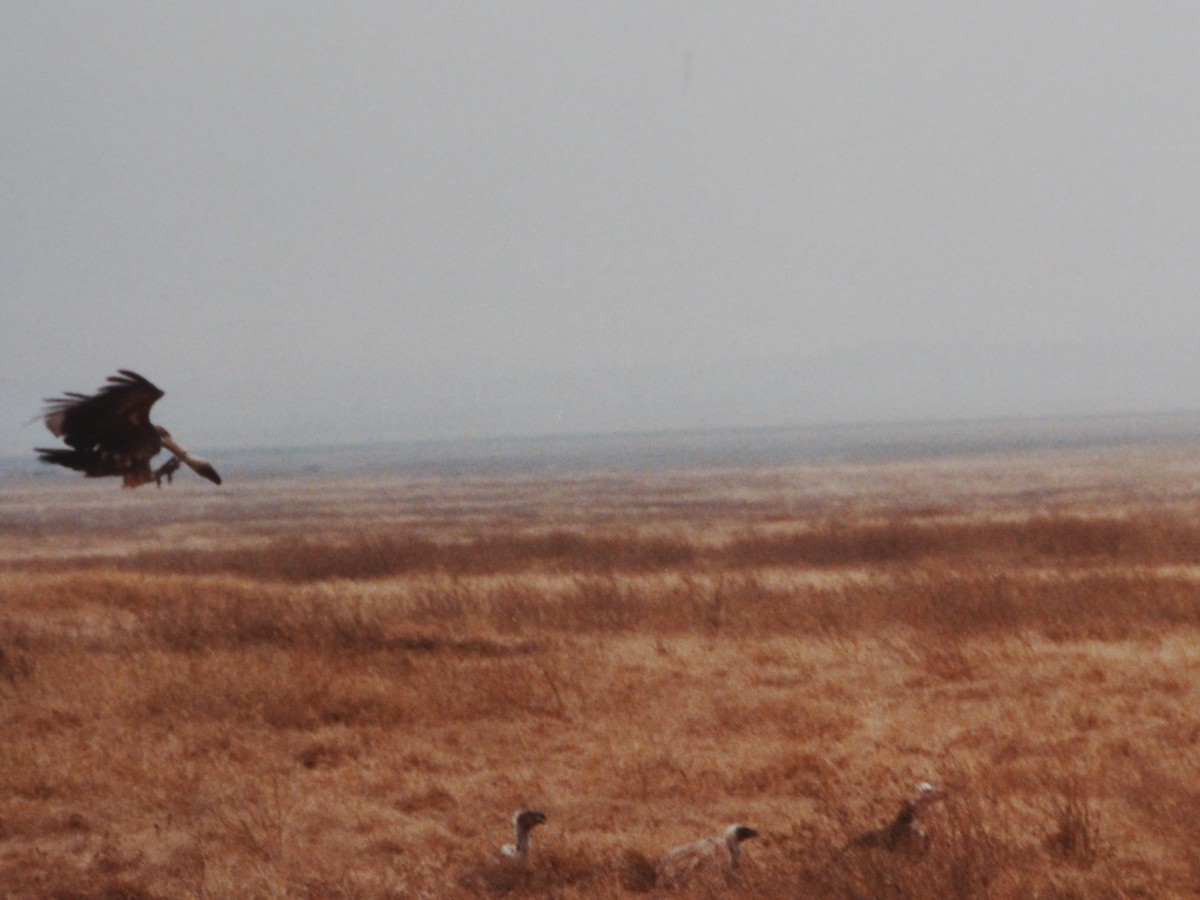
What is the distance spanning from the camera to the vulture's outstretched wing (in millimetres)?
6207

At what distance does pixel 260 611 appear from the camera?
51.7 ft

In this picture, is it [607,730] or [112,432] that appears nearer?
[112,432]

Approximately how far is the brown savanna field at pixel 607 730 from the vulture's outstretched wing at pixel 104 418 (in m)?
2.56

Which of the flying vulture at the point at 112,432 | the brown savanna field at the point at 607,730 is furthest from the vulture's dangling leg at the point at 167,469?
the brown savanna field at the point at 607,730

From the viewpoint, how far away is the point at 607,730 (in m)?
10.2

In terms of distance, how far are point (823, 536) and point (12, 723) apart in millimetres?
17816

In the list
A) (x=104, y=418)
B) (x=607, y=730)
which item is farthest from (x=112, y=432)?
(x=607, y=730)

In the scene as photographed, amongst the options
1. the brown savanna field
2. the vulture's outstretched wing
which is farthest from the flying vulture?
the brown savanna field

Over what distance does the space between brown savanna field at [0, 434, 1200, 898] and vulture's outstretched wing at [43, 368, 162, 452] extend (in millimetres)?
2562

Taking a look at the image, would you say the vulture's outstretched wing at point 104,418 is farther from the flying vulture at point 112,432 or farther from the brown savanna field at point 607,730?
the brown savanna field at point 607,730

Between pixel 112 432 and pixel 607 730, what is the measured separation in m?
5.21

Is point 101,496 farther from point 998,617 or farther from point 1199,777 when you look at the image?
point 1199,777

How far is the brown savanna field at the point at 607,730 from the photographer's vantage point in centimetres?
699

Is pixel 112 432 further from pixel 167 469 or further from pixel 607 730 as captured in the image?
pixel 607 730
